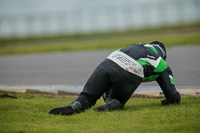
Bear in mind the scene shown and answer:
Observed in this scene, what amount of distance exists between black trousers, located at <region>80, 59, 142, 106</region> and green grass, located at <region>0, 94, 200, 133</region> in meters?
0.26

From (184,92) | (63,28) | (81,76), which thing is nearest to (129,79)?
Result: (184,92)

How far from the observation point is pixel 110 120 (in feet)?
16.9

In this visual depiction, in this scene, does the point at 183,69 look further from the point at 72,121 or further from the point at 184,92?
the point at 72,121

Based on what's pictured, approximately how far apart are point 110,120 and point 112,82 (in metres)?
0.73

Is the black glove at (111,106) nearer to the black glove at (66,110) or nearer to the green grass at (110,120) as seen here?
the green grass at (110,120)

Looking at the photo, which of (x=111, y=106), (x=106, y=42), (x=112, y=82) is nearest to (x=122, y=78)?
(x=112, y=82)

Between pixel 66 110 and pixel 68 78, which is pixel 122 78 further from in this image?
pixel 68 78

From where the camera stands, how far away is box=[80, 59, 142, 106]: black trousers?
18.6ft

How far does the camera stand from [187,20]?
131ft

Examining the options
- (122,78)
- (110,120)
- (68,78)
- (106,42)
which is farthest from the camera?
(106,42)

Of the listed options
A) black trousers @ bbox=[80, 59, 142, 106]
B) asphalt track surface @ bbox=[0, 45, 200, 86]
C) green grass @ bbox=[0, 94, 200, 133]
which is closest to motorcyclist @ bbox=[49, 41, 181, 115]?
black trousers @ bbox=[80, 59, 142, 106]

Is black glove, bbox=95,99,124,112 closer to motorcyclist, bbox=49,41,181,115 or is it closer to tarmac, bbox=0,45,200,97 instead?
motorcyclist, bbox=49,41,181,115

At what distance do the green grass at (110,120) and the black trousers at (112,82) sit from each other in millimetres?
264

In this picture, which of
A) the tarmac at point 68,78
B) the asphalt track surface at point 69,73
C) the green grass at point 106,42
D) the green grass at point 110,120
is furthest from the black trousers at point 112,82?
the green grass at point 106,42
